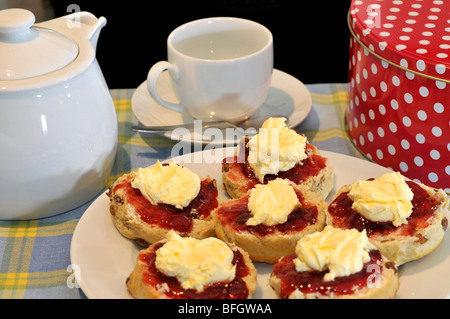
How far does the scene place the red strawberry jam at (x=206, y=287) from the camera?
111cm

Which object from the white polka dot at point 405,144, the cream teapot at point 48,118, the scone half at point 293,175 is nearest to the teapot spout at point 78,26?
the cream teapot at point 48,118

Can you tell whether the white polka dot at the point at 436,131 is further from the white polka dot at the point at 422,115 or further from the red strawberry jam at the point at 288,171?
the red strawberry jam at the point at 288,171

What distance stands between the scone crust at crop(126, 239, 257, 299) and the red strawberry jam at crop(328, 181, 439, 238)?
207 mm

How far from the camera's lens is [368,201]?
4.09ft

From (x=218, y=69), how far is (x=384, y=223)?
0.61 metres

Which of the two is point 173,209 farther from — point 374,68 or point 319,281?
point 374,68

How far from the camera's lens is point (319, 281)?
110 centimetres

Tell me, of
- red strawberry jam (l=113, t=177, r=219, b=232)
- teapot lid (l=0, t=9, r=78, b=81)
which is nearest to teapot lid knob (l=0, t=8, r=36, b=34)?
teapot lid (l=0, t=9, r=78, b=81)

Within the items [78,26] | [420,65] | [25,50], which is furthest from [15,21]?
[420,65]

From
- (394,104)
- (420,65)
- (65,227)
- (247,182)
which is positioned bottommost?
(65,227)

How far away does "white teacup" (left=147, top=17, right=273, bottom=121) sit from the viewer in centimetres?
163

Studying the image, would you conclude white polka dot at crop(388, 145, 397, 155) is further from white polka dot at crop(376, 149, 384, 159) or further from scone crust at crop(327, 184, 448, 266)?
scone crust at crop(327, 184, 448, 266)

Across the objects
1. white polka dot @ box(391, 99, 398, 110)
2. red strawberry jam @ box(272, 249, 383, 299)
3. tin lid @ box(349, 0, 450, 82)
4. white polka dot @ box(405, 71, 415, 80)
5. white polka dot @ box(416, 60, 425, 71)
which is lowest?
red strawberry jam @ box(272, 249, 383, 299)
